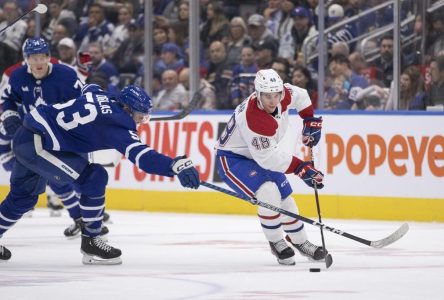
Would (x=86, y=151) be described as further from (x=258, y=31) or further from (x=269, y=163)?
(x=258, y=31)

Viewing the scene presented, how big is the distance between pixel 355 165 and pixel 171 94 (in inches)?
97.0

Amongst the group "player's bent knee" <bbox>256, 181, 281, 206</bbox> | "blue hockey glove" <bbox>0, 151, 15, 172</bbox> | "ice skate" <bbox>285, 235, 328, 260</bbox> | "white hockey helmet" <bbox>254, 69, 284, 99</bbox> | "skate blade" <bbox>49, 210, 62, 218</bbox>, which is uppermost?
"white hockey helmet" <bbox>254, 69, 284, 99</bbox>

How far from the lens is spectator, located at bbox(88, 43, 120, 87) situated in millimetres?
13031

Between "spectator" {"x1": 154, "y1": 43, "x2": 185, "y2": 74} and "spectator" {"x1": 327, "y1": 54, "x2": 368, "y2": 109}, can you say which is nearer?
"spectator" {"x1": 327, "y1": 54, "x2": 368, "y2": 109}

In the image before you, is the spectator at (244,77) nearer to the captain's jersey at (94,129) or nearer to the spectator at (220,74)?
the spectator at (220,74)

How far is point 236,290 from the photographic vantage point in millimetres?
6109

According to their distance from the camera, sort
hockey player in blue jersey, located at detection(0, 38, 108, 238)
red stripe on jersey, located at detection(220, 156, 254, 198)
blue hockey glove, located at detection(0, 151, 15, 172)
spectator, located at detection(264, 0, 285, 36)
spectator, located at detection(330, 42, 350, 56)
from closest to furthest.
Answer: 1. red stripe on jersey, located at detection(220, 156, 254, 198)
2. hockey player in blue jersey, located at detection(0, 38, 108, 238)
3. blue hockey glove, located at detection(0, 151, 15, 172)
4. spectator, located at detection(330, 42, 350, 56)
5. spectator, located at detection(264, 0, 285, 36)

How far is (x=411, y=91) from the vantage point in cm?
1094

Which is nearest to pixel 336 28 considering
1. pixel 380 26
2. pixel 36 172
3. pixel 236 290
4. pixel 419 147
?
pixel 380 26

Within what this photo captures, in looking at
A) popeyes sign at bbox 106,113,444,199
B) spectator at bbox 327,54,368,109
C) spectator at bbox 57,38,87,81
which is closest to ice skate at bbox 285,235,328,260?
popeyes sign at bbox 106,113,444,199

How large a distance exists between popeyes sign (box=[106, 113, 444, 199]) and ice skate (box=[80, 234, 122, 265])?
3.81 metres

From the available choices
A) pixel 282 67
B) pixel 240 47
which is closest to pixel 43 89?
pixel 282 67

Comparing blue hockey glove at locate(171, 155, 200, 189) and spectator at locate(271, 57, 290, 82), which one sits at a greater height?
spectator at locate(271, 57, 290, 82)

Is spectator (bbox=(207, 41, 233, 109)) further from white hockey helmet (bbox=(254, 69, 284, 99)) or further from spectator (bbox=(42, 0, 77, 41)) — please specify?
white hockey helmet (bbox=(254, 69, 284, 99))
